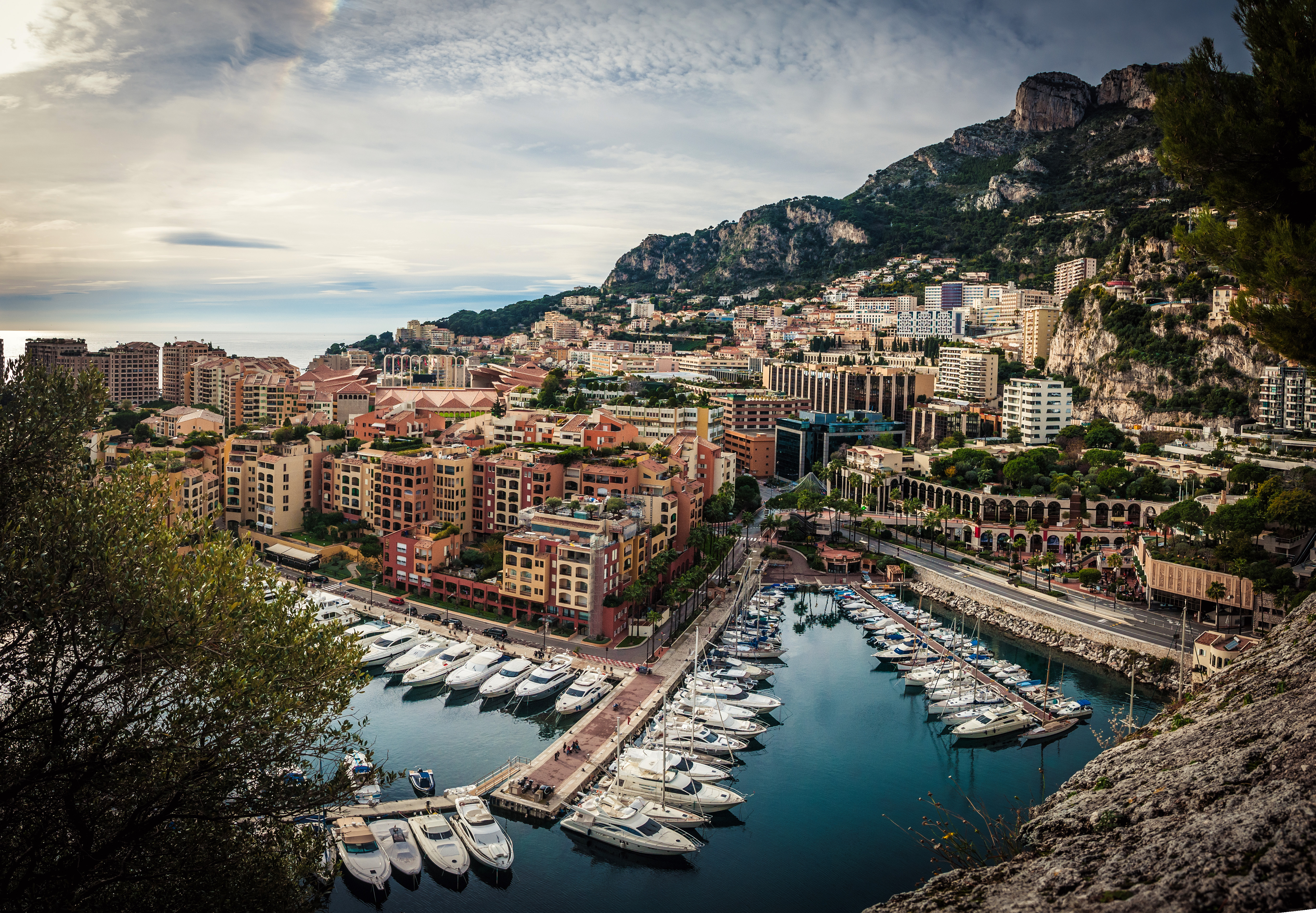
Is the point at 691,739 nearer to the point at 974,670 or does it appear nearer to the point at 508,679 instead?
the point at 508,679

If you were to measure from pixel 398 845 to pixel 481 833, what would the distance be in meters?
0.94

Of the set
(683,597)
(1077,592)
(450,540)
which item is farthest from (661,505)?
(1077,592)

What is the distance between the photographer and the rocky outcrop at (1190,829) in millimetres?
2363

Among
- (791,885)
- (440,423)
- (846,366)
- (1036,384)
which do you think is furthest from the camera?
(846,366)

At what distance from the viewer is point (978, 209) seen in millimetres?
67188

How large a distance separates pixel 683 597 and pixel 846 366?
2686cm

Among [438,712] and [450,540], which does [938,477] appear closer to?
[450,540]

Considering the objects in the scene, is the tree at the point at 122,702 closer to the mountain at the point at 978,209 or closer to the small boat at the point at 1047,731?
the small boat at the point at 1047,731

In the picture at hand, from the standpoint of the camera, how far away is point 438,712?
44.7 feet

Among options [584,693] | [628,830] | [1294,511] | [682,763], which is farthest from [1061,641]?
[628,830]

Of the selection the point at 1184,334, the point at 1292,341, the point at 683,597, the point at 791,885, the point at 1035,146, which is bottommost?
the point at 791,885

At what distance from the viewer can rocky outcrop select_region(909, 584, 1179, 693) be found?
15.1m

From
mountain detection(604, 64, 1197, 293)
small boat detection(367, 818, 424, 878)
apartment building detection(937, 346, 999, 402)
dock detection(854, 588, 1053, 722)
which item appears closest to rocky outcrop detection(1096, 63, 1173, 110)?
mountain detection(604, 64, 1197, 293)

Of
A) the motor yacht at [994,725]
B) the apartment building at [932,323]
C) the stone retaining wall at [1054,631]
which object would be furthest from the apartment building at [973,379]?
the motor yacht at [994,725]
